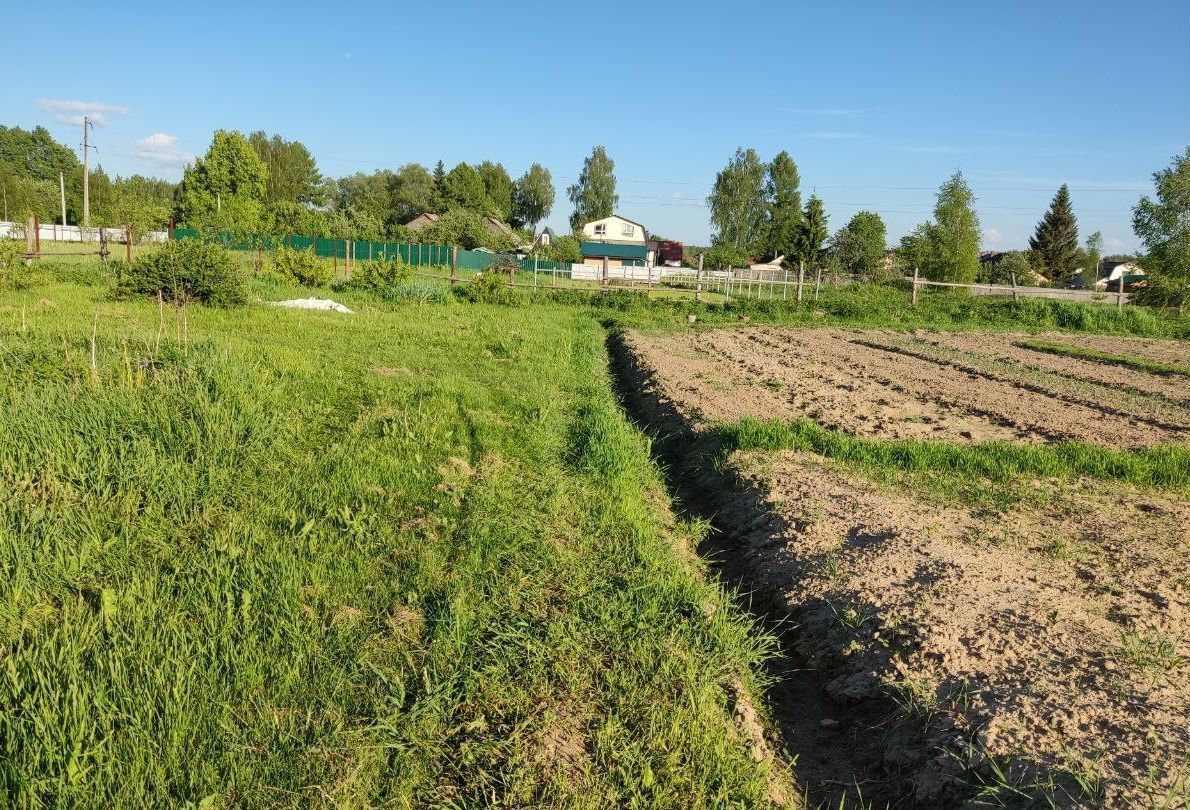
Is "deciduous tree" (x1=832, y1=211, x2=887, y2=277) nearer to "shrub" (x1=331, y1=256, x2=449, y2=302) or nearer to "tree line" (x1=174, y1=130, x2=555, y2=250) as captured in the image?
"tree line" (x1=174, y1=130, x2=555, y2=250)

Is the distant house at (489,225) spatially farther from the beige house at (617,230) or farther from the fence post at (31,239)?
the fence post at (31,239)

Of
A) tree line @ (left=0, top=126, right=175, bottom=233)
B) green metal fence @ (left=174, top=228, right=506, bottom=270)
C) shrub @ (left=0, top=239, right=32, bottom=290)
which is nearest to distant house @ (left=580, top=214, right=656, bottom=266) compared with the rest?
green metal fence @ (left=174, top=228, right=506, bottom=270)

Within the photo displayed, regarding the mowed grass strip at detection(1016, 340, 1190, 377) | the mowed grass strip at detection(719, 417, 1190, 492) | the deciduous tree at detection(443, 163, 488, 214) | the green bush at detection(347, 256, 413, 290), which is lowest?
the mowed grass strip at detection(719, 417, 1190, 492)

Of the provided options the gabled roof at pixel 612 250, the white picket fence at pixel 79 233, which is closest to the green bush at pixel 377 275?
the white picket fence at pixel 79 233

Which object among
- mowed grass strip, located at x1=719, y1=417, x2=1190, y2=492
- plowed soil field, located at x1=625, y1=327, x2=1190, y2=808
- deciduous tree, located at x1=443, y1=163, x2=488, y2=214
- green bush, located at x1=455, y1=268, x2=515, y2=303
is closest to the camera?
plowed soil field, located at x1=625, y1=327, x2=1190, y2=808

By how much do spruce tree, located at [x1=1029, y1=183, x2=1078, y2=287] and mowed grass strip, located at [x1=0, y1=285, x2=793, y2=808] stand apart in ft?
232

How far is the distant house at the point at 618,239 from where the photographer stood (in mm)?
74938

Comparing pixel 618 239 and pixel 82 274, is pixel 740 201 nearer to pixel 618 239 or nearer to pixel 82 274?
pixel 618 239

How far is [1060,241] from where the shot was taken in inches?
2579

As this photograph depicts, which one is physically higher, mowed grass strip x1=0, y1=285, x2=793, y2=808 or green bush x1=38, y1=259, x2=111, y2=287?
green bush x1=38, y1=259, x2=111, y2=287

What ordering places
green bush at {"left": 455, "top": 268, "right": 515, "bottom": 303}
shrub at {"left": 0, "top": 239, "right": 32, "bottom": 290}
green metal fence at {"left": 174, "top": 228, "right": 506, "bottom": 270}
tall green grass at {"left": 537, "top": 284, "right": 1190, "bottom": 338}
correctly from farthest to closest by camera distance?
green metal fence at {"left": 174, "top": 228, "right": 506, "bottom": 270} → green bush at {"left": 455, "top": 268, "right": 515, "bottom": 303} → tall green grass at {"left": 537, "top": 284, "right": 1190, "bottom": 338} → shrub at {"left": 0, "top": 239, "right": 32, "bottom": 290}

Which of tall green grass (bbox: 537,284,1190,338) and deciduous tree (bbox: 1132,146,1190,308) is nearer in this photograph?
tall green grass (bbox: 537,284,1190,338)

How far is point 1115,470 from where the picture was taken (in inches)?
276

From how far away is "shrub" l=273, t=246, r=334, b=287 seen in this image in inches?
863
